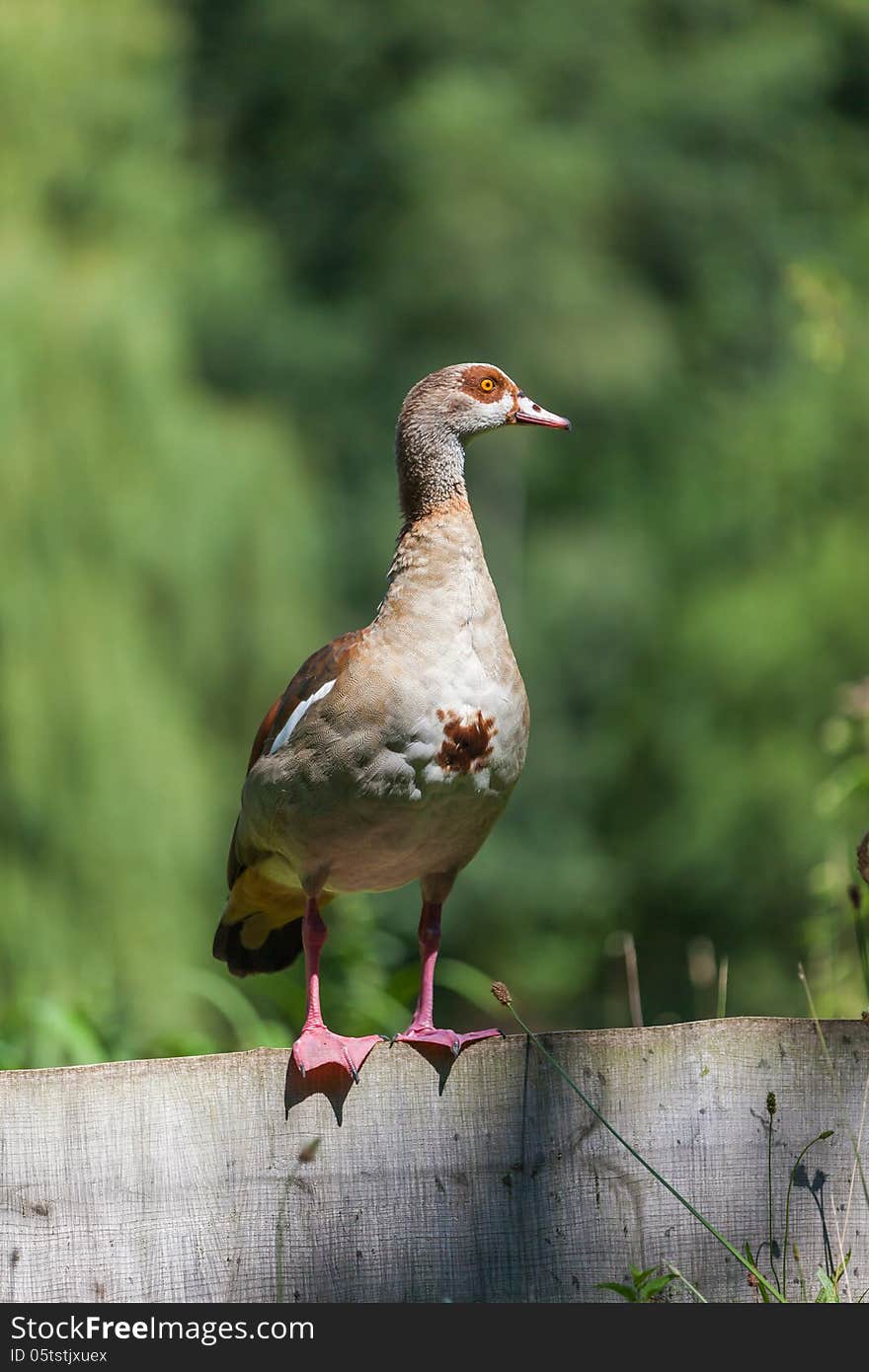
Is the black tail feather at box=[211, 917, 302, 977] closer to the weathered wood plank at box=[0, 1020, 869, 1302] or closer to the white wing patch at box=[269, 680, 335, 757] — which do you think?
the white wing patch at box=[269, 680, 335, 757]

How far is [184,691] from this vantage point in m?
6.94

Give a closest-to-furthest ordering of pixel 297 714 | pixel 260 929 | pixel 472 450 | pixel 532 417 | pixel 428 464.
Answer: pixel 297 714
pixel 428 464
pixel 532 417
pixel 260 929
pixel 472 450

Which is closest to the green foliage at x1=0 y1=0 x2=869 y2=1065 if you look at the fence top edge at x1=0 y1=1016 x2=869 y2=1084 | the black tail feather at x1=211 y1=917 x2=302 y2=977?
the black tail feather at x1=211 y1=917 x2=302 y2=977

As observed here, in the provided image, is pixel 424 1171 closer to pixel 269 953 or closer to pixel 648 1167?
pixel 648 1167

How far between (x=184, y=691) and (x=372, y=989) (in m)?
2.65

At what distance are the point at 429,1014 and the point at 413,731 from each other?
48 centimetres

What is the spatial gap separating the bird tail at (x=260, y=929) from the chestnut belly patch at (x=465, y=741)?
0.61 metres

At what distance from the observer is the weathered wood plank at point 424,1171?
219 centimetres

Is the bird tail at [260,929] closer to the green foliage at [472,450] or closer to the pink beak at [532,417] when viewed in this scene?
the pink beak at [532,417]

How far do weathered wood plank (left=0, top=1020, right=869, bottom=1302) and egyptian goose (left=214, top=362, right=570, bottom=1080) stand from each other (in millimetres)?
125

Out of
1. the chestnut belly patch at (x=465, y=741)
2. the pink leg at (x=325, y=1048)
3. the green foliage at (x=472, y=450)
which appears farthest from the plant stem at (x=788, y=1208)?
the green foliage at (x=472, y=450)

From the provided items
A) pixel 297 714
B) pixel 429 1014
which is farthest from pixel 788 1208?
pixel 297 714

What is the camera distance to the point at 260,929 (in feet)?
10.6

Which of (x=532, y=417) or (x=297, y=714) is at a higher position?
(x=532, y=417)
